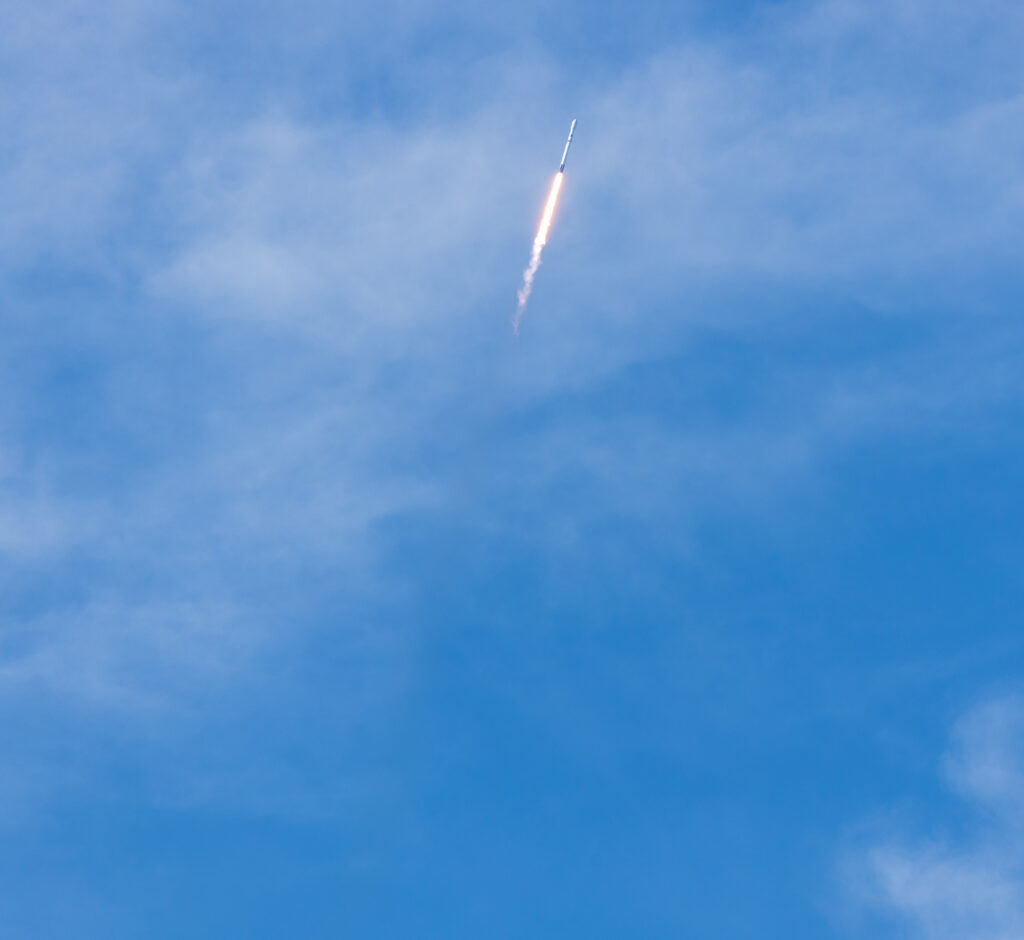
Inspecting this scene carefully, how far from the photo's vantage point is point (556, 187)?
595 feet

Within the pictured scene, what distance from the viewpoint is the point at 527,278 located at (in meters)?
184

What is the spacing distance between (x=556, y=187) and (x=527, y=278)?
735 cm
